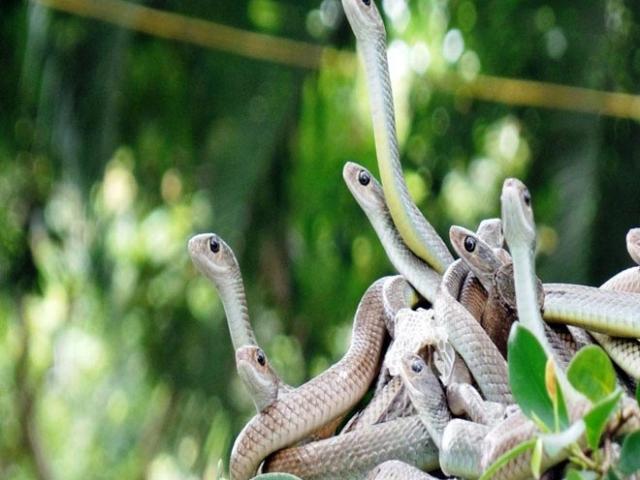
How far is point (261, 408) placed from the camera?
768 millimetres

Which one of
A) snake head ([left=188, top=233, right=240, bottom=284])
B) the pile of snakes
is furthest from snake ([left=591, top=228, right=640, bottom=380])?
snake head ([left=188, top=233, right=240, bottom=284])

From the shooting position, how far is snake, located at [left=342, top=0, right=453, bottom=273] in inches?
31.8

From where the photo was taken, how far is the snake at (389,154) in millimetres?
808

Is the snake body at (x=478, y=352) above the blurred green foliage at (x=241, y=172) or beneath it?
above

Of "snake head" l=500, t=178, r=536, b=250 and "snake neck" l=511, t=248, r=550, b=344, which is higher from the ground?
"snake head" l=500, t=178, r=536, b=250

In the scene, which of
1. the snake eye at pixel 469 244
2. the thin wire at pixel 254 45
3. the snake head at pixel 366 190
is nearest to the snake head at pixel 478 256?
the snake eye at pixel 469 244

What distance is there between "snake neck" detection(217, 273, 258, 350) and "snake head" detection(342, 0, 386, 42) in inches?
7.1

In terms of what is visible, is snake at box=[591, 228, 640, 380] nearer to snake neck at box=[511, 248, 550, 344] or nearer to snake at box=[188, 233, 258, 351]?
snake neck at box=[511, 248, 550, 344]

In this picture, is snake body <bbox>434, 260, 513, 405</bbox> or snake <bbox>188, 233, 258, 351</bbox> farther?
snake <bbox>188, 233, 258, 351</bbox>

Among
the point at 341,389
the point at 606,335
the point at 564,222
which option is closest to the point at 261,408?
the point at 341,389

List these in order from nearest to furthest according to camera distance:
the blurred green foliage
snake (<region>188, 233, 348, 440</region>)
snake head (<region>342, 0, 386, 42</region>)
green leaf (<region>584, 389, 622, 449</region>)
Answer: green leaf (<region>584, 389, 622, 449</region>) → snake (<region>188, 233, 348, 440</region>) → snake head (<region>342, 0, 386, 42</region>) → the blurred green foliage

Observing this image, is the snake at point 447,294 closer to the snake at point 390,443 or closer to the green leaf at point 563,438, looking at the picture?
the snake at point 390,443

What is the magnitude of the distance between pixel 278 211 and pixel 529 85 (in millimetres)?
816

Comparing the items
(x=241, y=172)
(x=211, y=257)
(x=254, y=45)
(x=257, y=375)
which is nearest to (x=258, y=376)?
(x=257, y=375)
